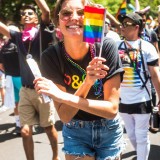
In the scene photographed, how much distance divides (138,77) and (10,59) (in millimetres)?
3010

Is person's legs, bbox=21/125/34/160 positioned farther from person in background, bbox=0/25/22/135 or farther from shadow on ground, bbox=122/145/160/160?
person in background, bbox=0/25/22/135

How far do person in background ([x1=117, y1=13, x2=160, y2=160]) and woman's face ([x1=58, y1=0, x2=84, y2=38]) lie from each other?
1789mm

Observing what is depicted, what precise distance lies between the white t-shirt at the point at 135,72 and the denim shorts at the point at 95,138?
4.81 feet

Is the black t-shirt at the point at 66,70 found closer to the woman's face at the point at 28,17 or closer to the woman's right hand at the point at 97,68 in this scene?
the woman's right hand at the point at 97,68

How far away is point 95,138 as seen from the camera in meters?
2.75

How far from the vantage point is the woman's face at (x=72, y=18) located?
2.45 meters

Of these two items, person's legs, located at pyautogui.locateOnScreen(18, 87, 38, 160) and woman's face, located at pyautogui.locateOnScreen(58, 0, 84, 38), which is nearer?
woman's face, located at pyautogui.locateOnScreen(58, 0, 84, 38)

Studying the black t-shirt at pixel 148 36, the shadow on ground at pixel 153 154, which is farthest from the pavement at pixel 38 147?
the black t-shirt at pixel 148 36

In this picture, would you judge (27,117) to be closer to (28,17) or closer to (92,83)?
(28,17)

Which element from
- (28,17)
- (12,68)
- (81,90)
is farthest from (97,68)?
(12,68)

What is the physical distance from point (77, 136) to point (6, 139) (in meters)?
3.71

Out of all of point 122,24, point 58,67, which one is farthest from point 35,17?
point 58,67

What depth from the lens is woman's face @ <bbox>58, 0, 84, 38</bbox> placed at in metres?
2.45

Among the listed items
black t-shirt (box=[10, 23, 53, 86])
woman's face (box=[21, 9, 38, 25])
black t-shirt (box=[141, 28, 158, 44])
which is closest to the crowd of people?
black t-shirt (box=[10, 23, 53, 86])
